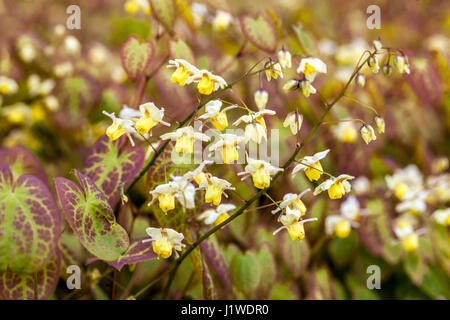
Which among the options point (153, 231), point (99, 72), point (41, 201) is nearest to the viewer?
point (153, 231)

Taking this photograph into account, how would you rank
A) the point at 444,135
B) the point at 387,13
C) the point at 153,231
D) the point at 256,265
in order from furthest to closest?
the point at 387,13, the point at 444,135, the point at 256,265, the point at 153,231

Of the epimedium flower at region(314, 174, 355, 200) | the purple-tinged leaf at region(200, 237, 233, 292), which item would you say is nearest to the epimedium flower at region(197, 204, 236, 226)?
the purple-tinged leaf at region(200, 237, 233, 292)

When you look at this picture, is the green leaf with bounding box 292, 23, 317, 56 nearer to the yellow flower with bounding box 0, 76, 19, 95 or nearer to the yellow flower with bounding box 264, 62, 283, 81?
Answer: the yellow flower with bounding box 264, 62, 283, 81

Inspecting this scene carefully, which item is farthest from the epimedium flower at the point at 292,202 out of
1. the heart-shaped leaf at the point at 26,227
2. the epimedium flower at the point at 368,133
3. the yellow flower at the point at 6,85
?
the yellow flower at the point at 6,85

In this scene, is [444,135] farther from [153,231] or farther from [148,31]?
[153,231]

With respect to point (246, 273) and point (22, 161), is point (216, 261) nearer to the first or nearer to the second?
point (246, 273)

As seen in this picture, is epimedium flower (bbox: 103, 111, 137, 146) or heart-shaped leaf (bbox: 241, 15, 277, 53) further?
heart-shaped leaf (bbox: 241, 15, 277, 53)

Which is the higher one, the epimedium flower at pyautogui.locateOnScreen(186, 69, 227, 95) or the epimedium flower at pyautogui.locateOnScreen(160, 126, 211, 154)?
the epimedium flower at pyautogui.locateOnScreen(186, 69, 227, 95)
